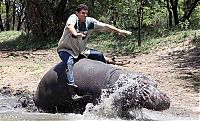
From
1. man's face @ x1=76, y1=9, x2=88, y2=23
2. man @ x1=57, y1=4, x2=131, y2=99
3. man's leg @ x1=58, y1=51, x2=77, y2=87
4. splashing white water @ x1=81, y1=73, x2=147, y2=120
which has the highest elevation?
man's face @ x1=76, y1=9, x2=88, y2=23

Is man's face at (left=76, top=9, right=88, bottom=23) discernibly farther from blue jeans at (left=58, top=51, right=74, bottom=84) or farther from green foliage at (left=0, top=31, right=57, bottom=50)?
green foliage at (left=0, top=31, right=57, bottom=50)

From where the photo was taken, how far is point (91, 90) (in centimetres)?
697

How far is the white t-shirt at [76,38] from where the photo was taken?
7.25 metres

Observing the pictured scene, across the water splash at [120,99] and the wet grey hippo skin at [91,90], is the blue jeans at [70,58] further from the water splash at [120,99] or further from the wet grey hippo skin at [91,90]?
the water splash at [120,99]

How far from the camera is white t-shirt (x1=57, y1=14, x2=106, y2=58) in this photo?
7254mm

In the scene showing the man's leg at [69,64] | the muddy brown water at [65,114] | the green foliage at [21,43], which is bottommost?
the green foliage at [21,43]

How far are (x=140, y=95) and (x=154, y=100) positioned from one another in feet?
0.72

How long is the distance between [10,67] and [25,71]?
120 centimetres

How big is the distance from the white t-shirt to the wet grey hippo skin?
22cm

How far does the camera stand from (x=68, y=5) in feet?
90.1

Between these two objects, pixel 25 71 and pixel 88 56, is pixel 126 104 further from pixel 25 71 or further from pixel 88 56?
pixel 25 71

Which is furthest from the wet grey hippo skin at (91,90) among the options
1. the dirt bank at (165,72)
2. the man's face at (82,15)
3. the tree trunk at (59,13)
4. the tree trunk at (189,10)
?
the tree trunk at (189,10)

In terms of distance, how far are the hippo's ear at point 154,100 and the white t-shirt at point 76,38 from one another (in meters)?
1.50

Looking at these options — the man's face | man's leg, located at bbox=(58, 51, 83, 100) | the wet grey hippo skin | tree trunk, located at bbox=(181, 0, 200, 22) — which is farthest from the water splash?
tree trunk, located at bbox=(181, 0, 200, 22)
